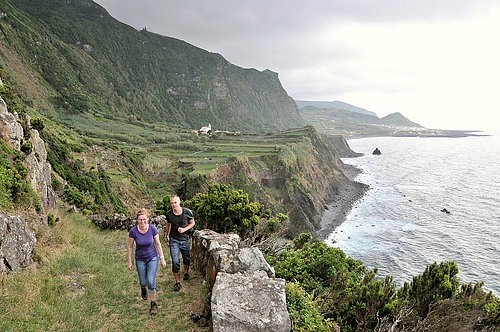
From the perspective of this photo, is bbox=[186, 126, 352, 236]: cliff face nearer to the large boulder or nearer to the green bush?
the green bush

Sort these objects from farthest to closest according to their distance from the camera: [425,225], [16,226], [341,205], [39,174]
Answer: [341,205], [425,225], [39,174], [16,226]

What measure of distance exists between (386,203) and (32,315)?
7385 centimetres

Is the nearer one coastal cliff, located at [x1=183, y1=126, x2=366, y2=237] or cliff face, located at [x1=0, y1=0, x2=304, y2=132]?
coastal cliff, located at [x1=183, y1=126, x2=366, y2=237]

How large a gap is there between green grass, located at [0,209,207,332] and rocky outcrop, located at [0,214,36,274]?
33 cm

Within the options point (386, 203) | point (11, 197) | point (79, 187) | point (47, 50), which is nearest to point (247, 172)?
point (386, 203)

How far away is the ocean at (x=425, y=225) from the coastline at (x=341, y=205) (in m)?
1.23

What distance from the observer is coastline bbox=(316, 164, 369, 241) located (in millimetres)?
60206

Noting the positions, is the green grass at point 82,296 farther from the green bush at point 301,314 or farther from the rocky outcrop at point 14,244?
the green bush at point 301,314

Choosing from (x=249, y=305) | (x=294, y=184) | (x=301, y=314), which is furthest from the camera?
(x=294, y=184)

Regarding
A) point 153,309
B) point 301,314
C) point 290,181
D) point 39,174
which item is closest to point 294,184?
point 290,181

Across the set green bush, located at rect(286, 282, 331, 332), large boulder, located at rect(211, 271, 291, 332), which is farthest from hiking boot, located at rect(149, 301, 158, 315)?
green bush, located at rect(286, 282, 331, 332)

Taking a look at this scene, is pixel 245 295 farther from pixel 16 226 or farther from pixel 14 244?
pixel 16 226

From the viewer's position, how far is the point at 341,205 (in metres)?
73.8

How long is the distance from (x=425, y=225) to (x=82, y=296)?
5928 cm
